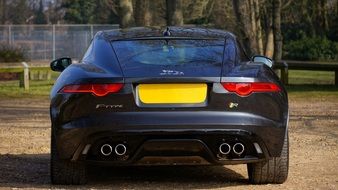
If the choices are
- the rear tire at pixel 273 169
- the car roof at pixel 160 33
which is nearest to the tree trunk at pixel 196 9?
the car roof at pixel 160 33

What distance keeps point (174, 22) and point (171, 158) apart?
19.8m

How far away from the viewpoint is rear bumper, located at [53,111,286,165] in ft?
19.6

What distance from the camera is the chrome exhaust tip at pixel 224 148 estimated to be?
6137mm

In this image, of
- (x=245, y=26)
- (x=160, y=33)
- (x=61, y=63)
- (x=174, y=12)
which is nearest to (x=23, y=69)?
(x=174, y=12)

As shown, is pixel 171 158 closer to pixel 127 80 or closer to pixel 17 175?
pixel 127 80

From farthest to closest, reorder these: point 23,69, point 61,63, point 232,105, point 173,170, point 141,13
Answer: point 141,13, point 23,69, point 61,63, point 173,170, point 232,105

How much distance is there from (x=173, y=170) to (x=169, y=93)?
177 centimetres

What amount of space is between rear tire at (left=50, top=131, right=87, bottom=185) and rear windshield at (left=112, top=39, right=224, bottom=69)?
942 millimetres

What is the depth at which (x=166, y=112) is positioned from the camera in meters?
6.00

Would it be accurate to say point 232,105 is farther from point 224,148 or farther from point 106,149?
point 106,149

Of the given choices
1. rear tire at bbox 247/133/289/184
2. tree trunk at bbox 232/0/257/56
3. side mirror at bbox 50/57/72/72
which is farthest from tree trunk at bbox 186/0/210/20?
rear tire at bbox 247/133/289/184

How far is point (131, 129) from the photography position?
19.6 feet

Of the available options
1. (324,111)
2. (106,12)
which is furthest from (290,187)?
(106,12)

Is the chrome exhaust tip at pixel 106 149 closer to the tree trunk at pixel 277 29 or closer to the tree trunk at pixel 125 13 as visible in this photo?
the tree trunk at pixel 277 29
